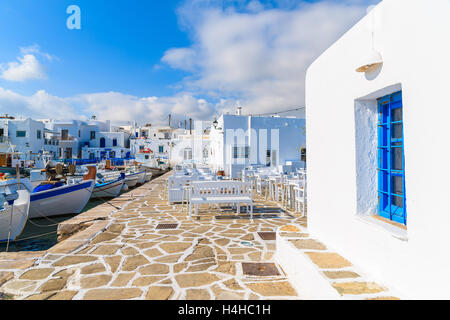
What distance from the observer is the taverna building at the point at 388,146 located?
1953 millimetres

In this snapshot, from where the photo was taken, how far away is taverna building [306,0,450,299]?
1953 mm

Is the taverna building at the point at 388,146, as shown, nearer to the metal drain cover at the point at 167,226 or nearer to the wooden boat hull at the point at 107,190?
the metal drain cover at the point at 167,226

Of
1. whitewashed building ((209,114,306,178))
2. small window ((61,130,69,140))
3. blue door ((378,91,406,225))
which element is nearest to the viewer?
blue door ((378,91,406,225))

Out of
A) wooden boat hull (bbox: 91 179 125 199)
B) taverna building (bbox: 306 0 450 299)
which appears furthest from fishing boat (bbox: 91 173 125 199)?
taverna building (bbox: 306 0 450 299)

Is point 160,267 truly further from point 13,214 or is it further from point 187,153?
point 187,153

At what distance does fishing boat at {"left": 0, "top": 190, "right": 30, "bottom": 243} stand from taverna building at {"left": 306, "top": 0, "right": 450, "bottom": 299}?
8.68 m

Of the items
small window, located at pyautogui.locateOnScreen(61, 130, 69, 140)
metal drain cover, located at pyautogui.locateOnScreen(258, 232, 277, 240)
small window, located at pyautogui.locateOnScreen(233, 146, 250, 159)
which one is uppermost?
small window, located at pyautogui.locateOnScreen(61, 130, 69, 140)

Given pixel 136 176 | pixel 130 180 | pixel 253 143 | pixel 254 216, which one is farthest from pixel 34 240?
pixel 253 143

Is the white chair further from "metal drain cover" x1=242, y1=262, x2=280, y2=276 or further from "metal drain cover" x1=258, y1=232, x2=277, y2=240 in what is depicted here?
"metal drain cover" x1=242, y1=262, x2=280, y2=276

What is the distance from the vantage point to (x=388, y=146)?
291 centimetres

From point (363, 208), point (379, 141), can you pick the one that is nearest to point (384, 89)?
point (379, 141)

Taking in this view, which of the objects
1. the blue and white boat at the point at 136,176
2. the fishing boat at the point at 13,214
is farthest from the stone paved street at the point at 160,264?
the blue and white boat at the point at 136,176

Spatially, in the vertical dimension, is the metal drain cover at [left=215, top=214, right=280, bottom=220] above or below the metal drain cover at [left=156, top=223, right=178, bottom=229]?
above
